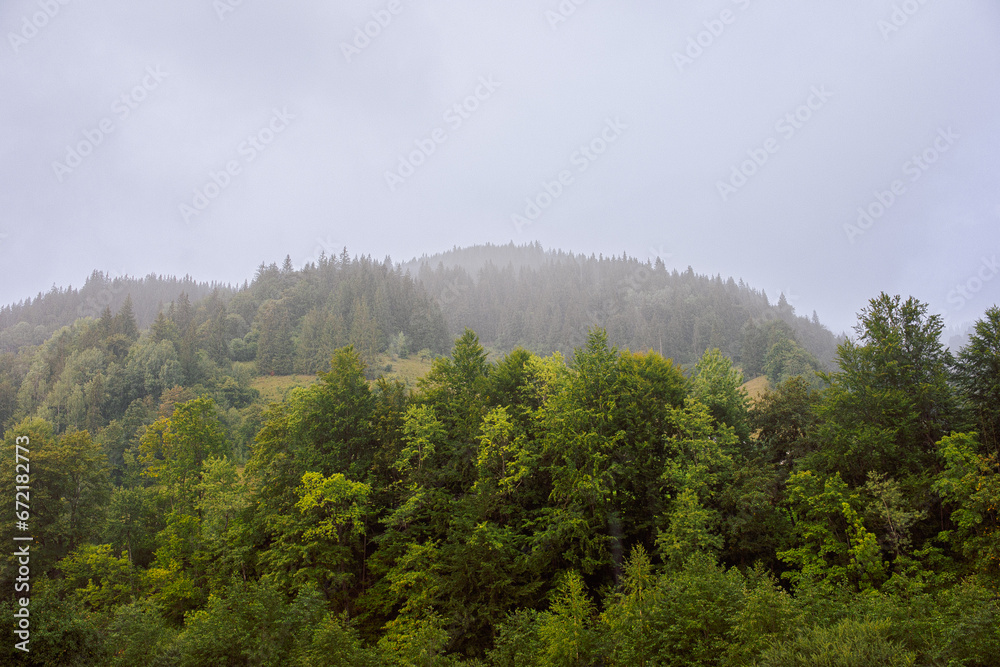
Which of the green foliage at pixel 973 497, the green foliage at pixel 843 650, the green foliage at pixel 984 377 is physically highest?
the green foliage at pixel 984 377

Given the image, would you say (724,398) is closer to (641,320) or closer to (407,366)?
(407,366)

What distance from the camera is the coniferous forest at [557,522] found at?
17.7 m

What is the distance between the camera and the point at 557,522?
87.4 feet

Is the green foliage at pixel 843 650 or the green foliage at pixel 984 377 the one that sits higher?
the green foliage at pixel 984 377

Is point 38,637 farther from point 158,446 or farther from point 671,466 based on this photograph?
point 158,446

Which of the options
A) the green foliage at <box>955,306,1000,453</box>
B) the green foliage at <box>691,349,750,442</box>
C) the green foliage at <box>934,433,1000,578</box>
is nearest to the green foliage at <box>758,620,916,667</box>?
the green foliage at <box>934,433,1000,578</box>

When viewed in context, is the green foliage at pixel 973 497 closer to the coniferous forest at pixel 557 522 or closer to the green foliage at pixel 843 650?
the coniferous forest at pixel 557 522

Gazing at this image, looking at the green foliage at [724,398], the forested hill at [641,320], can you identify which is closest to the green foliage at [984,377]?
the green foliage at [724,398]

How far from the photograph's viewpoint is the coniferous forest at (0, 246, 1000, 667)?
1766 centimetres

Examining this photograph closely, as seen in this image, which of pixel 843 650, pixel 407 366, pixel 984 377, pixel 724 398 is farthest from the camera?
pixel 407 366

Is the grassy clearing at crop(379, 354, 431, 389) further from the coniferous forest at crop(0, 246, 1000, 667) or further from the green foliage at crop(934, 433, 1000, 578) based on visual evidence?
the green foliage at crop(934, 433, 1000, 578)

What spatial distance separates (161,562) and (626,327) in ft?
449

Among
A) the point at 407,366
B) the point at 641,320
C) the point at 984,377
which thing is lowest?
the point at 984,377

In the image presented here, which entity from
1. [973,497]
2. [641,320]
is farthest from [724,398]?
[641,320]
